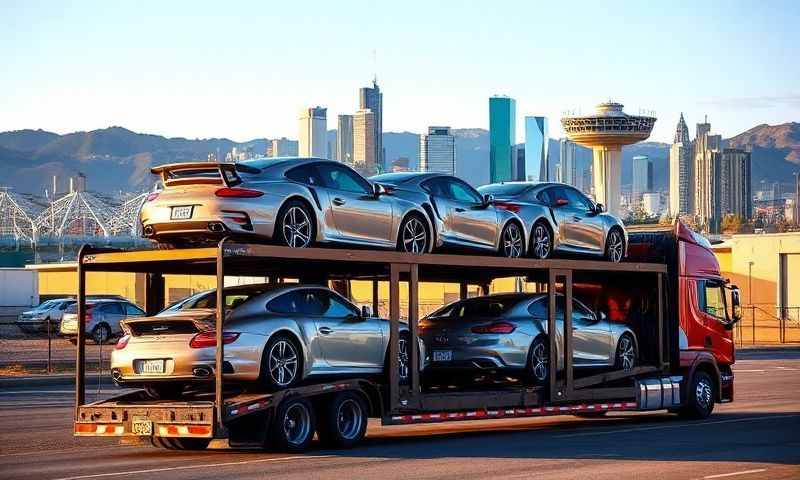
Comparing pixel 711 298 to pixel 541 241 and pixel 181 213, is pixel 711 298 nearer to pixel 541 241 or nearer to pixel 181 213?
pixel 541 241

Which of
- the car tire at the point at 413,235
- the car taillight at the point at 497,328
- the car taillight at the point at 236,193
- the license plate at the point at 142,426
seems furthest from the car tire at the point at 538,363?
the license plate at the point at 142,426

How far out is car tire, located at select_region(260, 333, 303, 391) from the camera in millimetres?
14391

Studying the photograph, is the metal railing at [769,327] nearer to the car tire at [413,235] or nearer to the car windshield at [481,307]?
Result: the car windshield at [481,307]

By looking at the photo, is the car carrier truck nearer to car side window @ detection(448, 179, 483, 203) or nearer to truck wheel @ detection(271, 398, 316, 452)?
truck wheel @ detection(271, 398, 316, 452)

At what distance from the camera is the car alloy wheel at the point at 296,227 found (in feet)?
49.0

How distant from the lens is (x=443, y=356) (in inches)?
710

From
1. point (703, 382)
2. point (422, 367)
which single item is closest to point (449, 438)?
point (422, 367)

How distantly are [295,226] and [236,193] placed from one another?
0.86 m

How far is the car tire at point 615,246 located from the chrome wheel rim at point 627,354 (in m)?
1.28

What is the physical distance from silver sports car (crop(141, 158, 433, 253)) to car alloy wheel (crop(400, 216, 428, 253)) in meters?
0.44

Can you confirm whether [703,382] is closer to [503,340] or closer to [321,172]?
[503,340]

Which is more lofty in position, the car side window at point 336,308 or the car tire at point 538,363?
the car side window at point 336,308

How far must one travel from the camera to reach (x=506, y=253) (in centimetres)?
1886

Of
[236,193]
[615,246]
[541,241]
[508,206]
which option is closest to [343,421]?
[236,193]
